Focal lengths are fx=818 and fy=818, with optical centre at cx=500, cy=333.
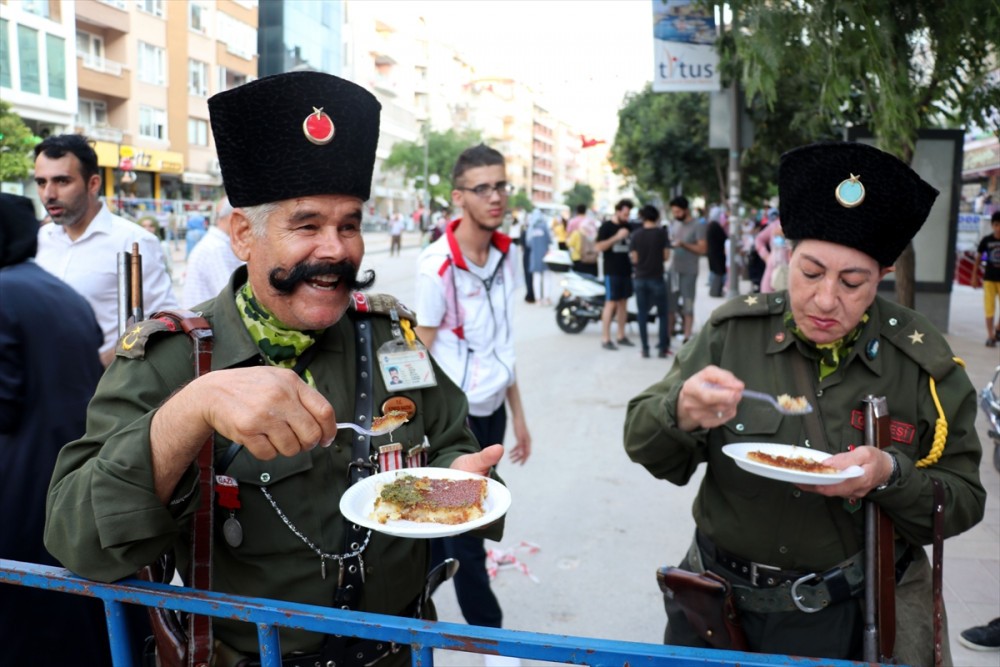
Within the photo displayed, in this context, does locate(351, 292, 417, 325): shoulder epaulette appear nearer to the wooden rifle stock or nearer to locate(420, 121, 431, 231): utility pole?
the wooden rifle stock

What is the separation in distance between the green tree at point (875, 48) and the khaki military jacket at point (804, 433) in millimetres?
3059

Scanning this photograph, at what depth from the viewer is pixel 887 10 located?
5.34 m

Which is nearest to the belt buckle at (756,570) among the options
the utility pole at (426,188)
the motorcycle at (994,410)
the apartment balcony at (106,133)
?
the motorcycle at (994,410)

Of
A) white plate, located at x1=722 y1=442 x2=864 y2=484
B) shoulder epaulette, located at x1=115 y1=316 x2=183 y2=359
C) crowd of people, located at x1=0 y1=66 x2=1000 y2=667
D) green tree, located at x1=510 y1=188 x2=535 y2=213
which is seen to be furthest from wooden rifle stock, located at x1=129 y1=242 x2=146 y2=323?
green tree, located at x1=510 y1=188 x2=535 y2=213

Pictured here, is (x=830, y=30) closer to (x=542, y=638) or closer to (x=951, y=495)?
(x=951, y=495)

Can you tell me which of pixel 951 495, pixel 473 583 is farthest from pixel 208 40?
pixel 951 495

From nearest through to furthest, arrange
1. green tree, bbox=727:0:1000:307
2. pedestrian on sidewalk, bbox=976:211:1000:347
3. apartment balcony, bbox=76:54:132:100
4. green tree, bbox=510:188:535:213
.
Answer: green tree, bbox=727:0:1000:307 → apartment balcony, bbox=76:54:132:100 → pedestrian on sidewalk, bbox=976:211:1000:347 → green tree, bbox=510:188:535:213

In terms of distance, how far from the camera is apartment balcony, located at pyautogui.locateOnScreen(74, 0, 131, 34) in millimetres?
5379

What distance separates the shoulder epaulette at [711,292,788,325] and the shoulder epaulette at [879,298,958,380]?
0.97ft

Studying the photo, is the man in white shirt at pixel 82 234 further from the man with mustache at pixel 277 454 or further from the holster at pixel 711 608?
the holster at pixel 711 608

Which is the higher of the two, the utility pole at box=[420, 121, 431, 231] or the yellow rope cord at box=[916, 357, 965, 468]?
the utility pole at box=[420, 121, 431, 231]

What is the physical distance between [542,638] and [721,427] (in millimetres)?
1256

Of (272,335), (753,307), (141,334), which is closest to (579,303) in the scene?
(753,307)

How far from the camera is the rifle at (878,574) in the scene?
215 cm
